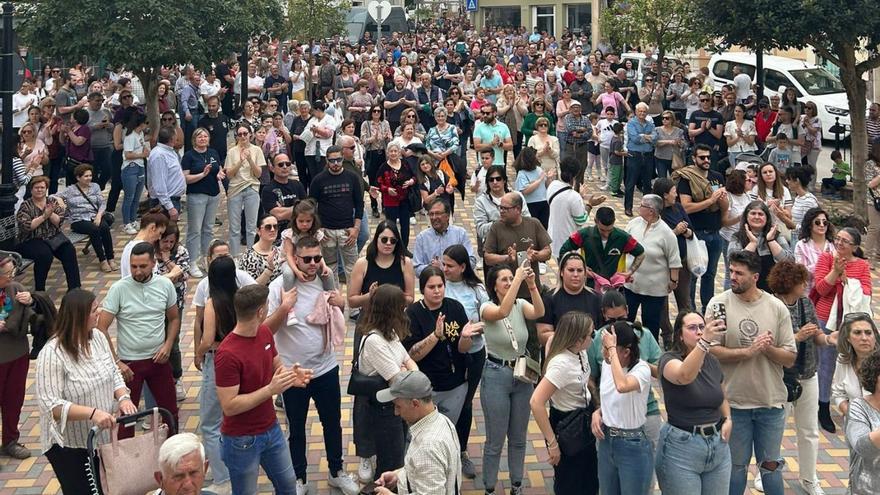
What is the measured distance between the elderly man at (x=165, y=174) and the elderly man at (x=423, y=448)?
7296 mm

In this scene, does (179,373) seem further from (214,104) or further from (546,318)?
(214,104)

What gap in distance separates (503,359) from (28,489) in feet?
11.7

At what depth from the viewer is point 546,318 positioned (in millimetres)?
7125

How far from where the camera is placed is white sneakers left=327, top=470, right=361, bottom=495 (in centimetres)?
709

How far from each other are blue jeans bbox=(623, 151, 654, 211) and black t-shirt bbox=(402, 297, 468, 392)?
8.98 metres

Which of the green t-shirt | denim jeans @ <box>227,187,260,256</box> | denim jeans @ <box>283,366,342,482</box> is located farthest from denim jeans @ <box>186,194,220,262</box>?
the green t-shirt

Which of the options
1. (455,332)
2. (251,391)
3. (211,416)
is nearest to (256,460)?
(251,391)

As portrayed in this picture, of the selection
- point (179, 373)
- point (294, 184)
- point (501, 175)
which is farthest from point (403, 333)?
point (294, 184)

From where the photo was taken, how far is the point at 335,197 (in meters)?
10.9

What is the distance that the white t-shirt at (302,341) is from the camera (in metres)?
6.95

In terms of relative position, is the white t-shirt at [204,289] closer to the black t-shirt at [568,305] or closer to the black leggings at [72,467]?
the black leggings at [72,467]

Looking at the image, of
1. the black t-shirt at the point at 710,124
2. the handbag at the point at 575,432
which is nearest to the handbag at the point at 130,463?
the handbag at the point at 575,432

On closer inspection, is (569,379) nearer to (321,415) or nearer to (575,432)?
(575,432)

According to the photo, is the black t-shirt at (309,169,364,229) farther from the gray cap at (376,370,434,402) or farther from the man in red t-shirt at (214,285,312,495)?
the gray cap at (376,370,434,402)
